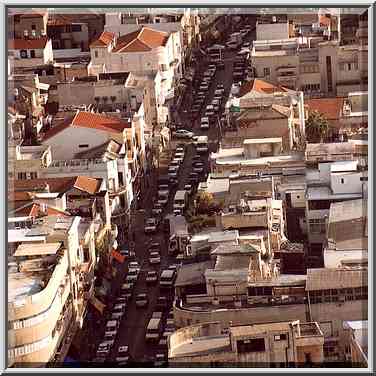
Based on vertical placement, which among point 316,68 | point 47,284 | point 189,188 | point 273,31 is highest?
point 273,31

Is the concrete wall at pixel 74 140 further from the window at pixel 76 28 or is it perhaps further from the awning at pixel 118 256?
the window at pixel 76 28

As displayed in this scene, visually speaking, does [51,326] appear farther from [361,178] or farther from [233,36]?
[233,36]

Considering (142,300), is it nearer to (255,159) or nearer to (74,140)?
(255,159)

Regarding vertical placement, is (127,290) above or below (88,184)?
below

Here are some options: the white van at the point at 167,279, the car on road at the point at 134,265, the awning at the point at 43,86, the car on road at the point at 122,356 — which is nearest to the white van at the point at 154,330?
the car on road at the point at 122,356

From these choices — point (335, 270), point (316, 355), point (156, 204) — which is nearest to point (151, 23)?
point (156, 204)

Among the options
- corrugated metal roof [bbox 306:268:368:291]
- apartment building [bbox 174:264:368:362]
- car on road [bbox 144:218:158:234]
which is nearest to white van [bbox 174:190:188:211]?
car on road [bbox 144:218:158:234]

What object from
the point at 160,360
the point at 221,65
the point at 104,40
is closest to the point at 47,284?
the point at 160,360
